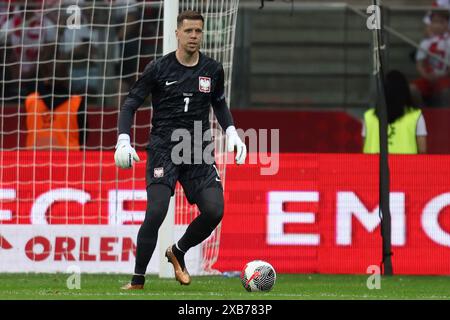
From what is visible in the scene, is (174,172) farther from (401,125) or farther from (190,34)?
(401,125)

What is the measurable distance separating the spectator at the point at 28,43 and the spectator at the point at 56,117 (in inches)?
18.5

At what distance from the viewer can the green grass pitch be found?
10.4 meters

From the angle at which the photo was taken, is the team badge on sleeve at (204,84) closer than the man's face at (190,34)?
No

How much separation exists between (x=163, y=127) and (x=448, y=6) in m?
8.62

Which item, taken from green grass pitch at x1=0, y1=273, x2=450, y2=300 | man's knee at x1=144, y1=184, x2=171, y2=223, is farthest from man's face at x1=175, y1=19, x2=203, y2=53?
green grass pitch at x1=0, y1=273, x2=450, y2=300

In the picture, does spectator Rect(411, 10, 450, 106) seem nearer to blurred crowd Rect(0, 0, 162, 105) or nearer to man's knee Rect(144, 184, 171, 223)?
blurred crowd Rect(0, 0, 162, 105)

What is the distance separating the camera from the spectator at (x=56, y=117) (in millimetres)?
15773

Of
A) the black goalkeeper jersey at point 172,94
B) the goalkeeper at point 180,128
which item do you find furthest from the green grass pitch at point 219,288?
the black goalkeeper jersey at point 172,94

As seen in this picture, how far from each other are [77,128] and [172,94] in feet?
16.6

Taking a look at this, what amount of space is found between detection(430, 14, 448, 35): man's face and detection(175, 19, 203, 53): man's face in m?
7.91

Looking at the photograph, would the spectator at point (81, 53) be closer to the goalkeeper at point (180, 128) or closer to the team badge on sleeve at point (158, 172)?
the goalkeeper at point (180, 128)

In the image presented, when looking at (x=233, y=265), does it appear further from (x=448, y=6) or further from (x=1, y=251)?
(x=448, y=6)

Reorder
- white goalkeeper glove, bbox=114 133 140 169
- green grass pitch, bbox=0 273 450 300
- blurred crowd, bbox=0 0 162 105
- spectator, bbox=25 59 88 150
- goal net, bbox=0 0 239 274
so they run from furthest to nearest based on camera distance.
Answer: blurred crowd, bbox=0 0 162 105, spectator, bbox=25 59 88 150, goal net, bbox=0 0 239 274, white goalkeeper glove, bbox=114 133 140 169, green grass pitch, bbox=0 273 450 300

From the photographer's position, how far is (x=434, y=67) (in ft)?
59.2
